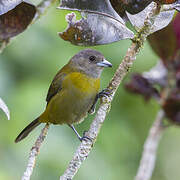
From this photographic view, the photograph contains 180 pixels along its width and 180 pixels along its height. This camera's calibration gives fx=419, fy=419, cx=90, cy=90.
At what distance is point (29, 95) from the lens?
3.59 metres

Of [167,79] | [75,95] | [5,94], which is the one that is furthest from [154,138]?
[5,94]

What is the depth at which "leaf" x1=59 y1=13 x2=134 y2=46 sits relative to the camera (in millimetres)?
1960

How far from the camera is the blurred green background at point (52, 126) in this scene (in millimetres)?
3404

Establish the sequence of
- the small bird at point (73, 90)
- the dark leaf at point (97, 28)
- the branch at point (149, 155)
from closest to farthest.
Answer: the dark leaf at point (97, 28), the branch at point (149, 155), the small bird at point (73, 90)

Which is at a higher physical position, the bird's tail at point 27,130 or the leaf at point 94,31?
the leaf at point 94,31

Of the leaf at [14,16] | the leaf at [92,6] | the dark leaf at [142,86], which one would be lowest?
the dark leaf at [142,86]

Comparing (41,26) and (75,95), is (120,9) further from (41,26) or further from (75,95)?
(41,26)

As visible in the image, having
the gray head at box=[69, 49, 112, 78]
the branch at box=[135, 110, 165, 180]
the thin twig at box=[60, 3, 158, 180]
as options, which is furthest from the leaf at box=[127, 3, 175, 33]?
the gray head at box=[69, 49, 112, 78]

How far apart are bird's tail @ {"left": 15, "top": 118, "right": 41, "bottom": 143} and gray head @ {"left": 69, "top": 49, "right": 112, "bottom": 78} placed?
575 mm

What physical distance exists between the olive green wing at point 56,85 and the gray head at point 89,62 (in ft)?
0.45

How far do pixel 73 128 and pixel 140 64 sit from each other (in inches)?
42.8

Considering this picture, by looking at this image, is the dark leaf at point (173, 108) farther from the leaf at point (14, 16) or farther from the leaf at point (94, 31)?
the leaf at point (14, 16)

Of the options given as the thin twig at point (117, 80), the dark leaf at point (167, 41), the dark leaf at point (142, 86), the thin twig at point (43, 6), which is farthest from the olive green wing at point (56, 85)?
the thin twig at point (43, 6)

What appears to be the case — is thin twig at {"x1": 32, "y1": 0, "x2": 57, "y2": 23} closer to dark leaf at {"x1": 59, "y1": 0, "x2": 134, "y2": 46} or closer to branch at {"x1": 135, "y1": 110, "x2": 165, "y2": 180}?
dark leaf at {"x1": 59, "y1": 0, "x2": 134, "y2": 46}
